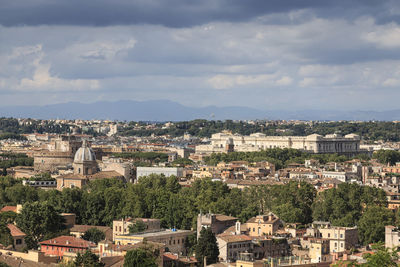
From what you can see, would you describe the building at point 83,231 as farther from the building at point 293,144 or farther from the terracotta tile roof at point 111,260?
the building at point 293,144

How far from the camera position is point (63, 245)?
48.6m

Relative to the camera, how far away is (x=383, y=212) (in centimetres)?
5788

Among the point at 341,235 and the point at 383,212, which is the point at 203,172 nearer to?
the point at 383,212

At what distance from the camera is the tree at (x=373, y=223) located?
5409 centimetres

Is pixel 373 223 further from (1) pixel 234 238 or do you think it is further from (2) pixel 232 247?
(2) pixel 232 247

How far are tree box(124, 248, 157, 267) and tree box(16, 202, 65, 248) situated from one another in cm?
1287

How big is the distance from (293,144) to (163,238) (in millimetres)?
101938

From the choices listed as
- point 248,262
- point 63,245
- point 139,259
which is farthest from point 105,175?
point 248,262

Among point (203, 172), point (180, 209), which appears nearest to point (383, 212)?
point (180, 209)

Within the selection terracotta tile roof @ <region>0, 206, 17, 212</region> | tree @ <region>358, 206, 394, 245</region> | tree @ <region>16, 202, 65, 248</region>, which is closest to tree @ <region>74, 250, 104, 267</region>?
tree @ <region>16, 202, 65, 248</region>

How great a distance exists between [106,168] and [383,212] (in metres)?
41.0

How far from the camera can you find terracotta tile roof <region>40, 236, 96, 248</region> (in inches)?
1908

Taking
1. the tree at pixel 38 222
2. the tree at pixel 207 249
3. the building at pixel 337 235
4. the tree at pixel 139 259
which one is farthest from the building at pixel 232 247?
the tree at pixel 38 222

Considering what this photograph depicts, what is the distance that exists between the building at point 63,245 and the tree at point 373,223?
1671cm
